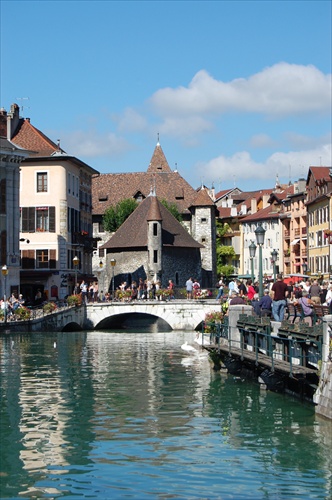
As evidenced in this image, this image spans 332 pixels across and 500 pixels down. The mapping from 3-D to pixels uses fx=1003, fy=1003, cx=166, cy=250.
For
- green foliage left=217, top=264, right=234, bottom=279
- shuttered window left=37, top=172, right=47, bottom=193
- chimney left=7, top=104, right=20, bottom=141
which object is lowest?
green foliage left=217, top=264, right=234, bottom=279

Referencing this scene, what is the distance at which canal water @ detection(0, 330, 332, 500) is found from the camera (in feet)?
49.5

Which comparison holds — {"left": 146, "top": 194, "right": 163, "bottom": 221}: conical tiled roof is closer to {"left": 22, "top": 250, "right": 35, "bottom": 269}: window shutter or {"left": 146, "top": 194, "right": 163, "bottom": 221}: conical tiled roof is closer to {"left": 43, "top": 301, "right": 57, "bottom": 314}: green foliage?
{"left": 22, "top": 250, "right": 35, "bottom": 269}: window shutter

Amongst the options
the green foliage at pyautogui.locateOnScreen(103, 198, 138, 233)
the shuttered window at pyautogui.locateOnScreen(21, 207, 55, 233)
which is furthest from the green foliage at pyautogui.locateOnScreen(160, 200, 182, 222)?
the shuttered window at pyautogui.locateOnScreen(21, 207, 55, 233)

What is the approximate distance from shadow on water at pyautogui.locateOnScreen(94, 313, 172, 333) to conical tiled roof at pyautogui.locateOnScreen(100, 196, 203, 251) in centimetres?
605

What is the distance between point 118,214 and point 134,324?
91.2 ft

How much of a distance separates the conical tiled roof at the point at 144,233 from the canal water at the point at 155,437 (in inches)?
1932

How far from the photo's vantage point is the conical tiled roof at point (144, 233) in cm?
8031

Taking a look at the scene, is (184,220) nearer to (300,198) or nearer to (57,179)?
(300,198)

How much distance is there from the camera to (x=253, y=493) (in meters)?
14.7

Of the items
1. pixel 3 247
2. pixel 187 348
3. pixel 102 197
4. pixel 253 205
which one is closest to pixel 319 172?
pixel 102 197

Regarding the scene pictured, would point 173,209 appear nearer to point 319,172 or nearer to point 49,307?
point 319,172

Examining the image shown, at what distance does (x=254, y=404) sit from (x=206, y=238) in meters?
75.7

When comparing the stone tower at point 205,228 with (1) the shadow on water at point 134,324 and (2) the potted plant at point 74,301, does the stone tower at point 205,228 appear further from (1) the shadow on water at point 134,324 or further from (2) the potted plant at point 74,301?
(2) the potted plant at point 74,301

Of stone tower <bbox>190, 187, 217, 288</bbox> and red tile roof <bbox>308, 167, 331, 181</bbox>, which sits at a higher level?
red tile roof <bbox>308, 167, 331, 181</bbox>
